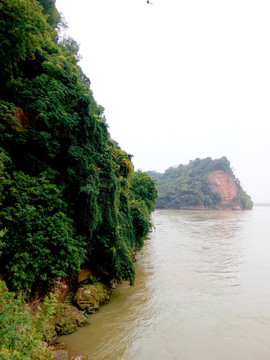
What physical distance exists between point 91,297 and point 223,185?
210 ft

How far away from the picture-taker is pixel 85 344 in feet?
18.4

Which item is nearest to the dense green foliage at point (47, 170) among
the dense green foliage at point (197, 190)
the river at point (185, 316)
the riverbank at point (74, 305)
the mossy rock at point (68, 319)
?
the riverbank at point (74, 305)

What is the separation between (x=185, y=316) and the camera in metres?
7.12

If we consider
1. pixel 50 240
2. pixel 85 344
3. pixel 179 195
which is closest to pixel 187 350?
pixel 85 344

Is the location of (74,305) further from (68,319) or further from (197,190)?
(197,190)

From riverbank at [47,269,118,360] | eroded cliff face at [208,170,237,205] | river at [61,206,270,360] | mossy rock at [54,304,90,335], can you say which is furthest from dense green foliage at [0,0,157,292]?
eroded cliff face at [208,170,237,205]

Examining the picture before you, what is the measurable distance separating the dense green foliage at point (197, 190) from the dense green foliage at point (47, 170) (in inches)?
2105

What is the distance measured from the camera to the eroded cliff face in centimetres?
6412

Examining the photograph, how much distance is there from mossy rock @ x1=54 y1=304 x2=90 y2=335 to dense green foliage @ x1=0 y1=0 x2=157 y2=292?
98cm

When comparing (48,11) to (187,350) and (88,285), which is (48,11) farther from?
(187,350)

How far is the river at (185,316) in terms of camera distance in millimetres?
5496

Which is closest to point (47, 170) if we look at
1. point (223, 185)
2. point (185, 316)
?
point (185, 316)

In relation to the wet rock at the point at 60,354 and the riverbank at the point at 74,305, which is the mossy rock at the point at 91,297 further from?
the wet rock at the point at 60,354

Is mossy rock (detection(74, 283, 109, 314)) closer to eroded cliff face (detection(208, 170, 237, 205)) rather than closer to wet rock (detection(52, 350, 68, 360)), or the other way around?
wet rock (detection(52, 350, 68, 360))
